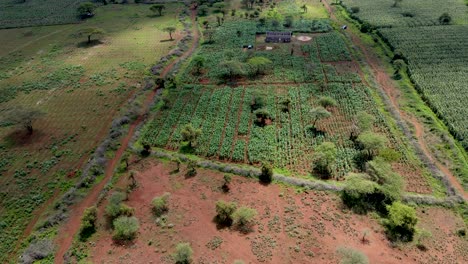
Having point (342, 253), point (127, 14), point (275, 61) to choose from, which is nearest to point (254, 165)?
point (342, 253)

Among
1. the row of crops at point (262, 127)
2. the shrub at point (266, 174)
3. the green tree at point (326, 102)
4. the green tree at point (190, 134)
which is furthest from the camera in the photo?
the green tree at point (326, 102)

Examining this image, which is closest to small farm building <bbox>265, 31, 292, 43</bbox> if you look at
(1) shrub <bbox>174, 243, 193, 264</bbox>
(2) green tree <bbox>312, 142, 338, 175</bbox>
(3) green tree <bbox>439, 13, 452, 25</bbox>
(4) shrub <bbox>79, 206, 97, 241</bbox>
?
(3) green tree <bbox>439, 13, 452, 25</bbox>

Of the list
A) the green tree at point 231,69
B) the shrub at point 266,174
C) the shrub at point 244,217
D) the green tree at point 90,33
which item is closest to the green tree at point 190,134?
the shrub at point 266,174

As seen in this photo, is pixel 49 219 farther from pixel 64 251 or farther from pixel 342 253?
pixel 342 253

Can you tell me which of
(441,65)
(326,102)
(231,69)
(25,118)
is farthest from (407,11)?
(25,118)

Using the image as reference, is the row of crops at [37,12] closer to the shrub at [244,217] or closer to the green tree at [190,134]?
the green tree at [190,134]
